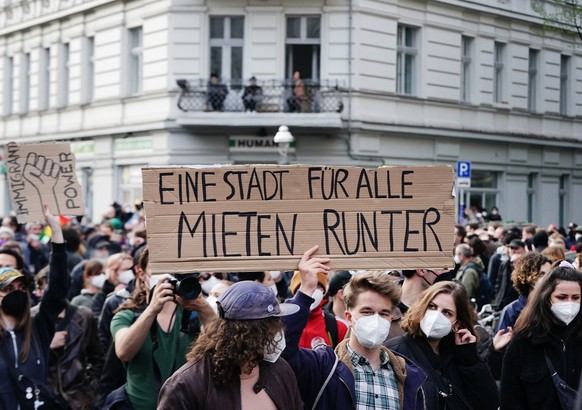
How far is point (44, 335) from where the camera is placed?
19.7 feet

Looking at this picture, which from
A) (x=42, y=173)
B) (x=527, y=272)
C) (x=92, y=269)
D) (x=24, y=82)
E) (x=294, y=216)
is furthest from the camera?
(x=24, y=82)

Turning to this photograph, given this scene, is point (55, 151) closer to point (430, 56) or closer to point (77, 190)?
point (77, 190)

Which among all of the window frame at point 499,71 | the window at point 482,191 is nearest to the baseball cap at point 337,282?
the window at point 482,191

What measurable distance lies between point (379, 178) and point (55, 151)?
139 inches

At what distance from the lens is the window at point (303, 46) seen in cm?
2511

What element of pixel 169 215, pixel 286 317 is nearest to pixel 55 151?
pixel 169 215

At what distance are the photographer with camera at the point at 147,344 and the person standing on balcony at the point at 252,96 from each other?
18.7 meters

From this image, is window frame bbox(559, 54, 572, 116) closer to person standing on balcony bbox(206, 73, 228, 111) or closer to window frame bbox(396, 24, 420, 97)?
window frame bbox(396, 24, 420, 97)

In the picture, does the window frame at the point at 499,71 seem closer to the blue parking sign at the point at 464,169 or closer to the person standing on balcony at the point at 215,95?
the blue parking sign at the point at 464,169

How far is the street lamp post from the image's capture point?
64.8 ft

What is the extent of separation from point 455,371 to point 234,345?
1.84m

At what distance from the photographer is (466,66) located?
2853 centimetres

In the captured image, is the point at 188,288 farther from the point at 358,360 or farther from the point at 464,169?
the point at 464,169

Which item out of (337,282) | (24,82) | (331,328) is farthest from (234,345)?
(24,82)
